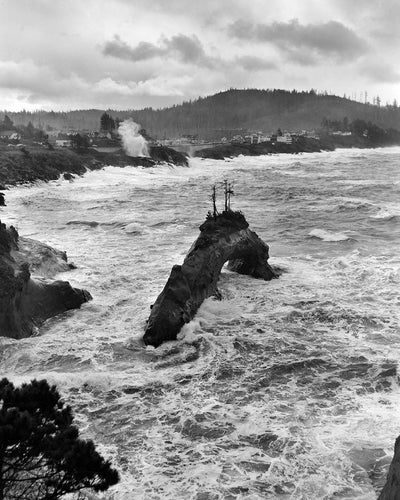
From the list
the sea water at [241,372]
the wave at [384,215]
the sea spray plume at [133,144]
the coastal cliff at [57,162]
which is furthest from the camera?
the sea spray plume at [133,144]

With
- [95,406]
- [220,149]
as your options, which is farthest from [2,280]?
[220,149]

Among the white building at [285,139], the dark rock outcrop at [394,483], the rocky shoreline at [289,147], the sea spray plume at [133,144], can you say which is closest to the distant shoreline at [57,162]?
the sea spray plume at [133,144]

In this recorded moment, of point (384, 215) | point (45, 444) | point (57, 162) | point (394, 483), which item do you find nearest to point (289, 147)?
point (57, 162)

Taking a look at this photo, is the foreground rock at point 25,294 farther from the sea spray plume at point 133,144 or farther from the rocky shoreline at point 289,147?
the rocky shoreline at point 289,147

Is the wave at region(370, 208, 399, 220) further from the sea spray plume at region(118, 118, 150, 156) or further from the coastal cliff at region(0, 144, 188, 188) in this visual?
the sea spray plume at region(118, 118, 150, 156)

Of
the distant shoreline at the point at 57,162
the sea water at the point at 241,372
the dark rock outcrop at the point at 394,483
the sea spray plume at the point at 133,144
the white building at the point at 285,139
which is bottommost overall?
the sea water at the point at 241,372

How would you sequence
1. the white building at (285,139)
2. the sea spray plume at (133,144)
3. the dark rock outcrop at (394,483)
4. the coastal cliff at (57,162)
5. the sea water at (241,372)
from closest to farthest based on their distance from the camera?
the dark rock outcrop at (394,483)
the sea water at (241,372)
the coastal cliff at (57,162)
the sea spray plume at (133,144)
the white building at (285,139)

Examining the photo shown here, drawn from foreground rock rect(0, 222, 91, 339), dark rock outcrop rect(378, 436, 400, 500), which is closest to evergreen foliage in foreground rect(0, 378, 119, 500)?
dark rock outcrop rect(378, 436, 400, 500)
